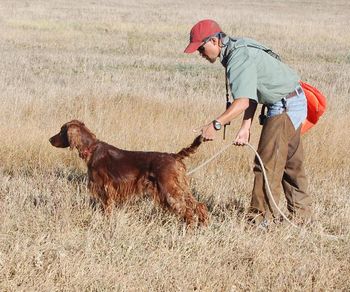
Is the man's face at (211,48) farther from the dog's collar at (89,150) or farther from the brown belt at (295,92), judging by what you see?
the dog's collar at (89,150)

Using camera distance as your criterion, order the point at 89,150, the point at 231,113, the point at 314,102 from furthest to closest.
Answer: the point at 89,150 → the point at 314,102 → the point at 231,113

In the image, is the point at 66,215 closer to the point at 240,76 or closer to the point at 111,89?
the point at 240,76

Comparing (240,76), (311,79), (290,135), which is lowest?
(311,79)

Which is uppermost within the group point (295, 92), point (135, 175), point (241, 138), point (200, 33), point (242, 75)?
point (200, 33)

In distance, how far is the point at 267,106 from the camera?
191 inches

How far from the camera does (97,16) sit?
30297mm

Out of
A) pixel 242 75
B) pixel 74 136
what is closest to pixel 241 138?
pixel 242 75

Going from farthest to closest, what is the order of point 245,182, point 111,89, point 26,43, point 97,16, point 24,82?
point 97,16 < point 26,43 < point 24,82 < point 111,89 < point 245,182

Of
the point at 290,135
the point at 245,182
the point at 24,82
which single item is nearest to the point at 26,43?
the point at 24,82

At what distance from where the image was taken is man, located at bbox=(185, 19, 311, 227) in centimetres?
429

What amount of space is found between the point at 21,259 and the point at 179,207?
1552 mm

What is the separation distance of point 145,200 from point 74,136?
0.87 metres

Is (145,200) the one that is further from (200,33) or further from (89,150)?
(200,33)

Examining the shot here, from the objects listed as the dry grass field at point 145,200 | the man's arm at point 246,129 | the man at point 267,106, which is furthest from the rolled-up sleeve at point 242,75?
the dry grass field at point 145,200
